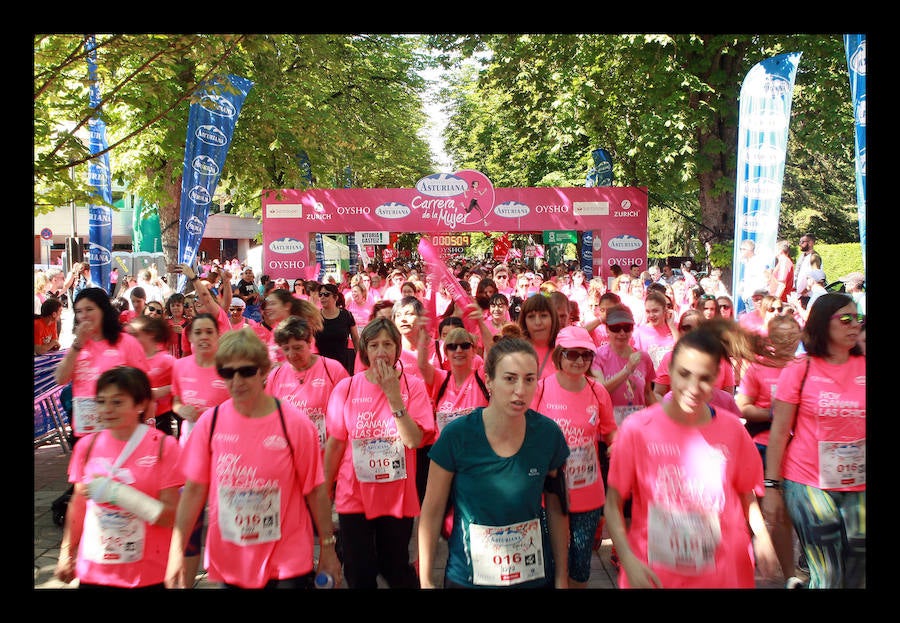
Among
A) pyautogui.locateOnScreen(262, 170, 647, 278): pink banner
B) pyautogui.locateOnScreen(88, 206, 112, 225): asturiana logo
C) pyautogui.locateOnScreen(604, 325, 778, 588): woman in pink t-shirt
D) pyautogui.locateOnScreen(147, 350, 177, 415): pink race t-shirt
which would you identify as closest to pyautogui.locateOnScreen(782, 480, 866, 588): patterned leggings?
pyautogui.locateOnScreen(604, 325, 778, 588): woman in pink t-shirt

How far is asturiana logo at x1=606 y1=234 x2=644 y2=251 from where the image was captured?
21.3 m

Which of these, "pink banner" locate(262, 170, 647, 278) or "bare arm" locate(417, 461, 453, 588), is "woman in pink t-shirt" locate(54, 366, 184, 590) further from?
"pink banner" locate(262, 170, 647, 278)

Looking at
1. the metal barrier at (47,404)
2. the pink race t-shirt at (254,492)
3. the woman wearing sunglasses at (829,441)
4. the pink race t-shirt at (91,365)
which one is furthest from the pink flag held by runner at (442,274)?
the metal barrier at (47,404)

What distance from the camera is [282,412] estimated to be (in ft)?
10.9

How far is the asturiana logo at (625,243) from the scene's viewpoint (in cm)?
2128

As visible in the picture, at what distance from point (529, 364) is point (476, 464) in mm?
450

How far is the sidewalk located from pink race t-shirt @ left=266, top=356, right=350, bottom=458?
1143 millimetres

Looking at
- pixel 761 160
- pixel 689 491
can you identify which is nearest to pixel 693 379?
pixel 689 491

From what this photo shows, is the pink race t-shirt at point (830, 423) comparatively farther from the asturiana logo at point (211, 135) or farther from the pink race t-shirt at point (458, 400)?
the asturiana logo at point (211, 135)

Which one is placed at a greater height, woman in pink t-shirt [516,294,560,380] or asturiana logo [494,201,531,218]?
asturiana logo [494,201,531,218]

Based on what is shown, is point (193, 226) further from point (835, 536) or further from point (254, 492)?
point (835, 536)

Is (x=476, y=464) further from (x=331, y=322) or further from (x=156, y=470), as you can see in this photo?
(x=331, y=322)

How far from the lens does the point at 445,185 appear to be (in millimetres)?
20547
